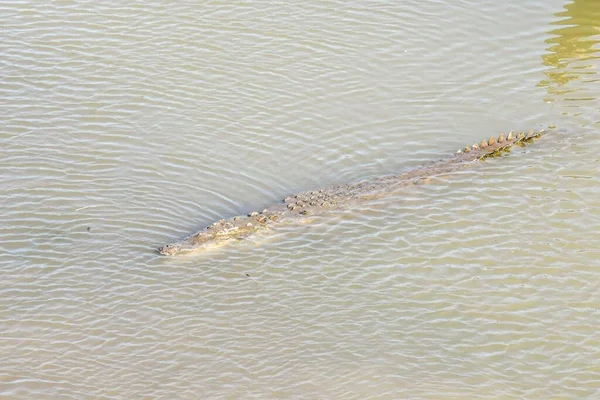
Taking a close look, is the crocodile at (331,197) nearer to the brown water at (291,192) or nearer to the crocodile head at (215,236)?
the crocodile head at (215,236)

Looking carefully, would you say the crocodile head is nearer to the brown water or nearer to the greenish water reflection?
the brown water

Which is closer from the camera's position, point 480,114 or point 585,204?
point 585,204

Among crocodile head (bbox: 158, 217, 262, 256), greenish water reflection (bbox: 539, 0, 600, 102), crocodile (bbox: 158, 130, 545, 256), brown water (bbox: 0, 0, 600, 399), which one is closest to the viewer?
→ brown water (bbox: 0, 0, 600, 399)

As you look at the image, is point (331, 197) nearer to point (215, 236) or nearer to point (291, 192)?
point (291, 192)

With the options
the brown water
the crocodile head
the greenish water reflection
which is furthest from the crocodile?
the greenish water reflection

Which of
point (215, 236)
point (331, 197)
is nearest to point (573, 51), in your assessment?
point (331, 197)

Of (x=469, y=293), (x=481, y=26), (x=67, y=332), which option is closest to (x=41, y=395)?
(x=67, y=332)

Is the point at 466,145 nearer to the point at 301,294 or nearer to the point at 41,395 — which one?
the point at 301,294
